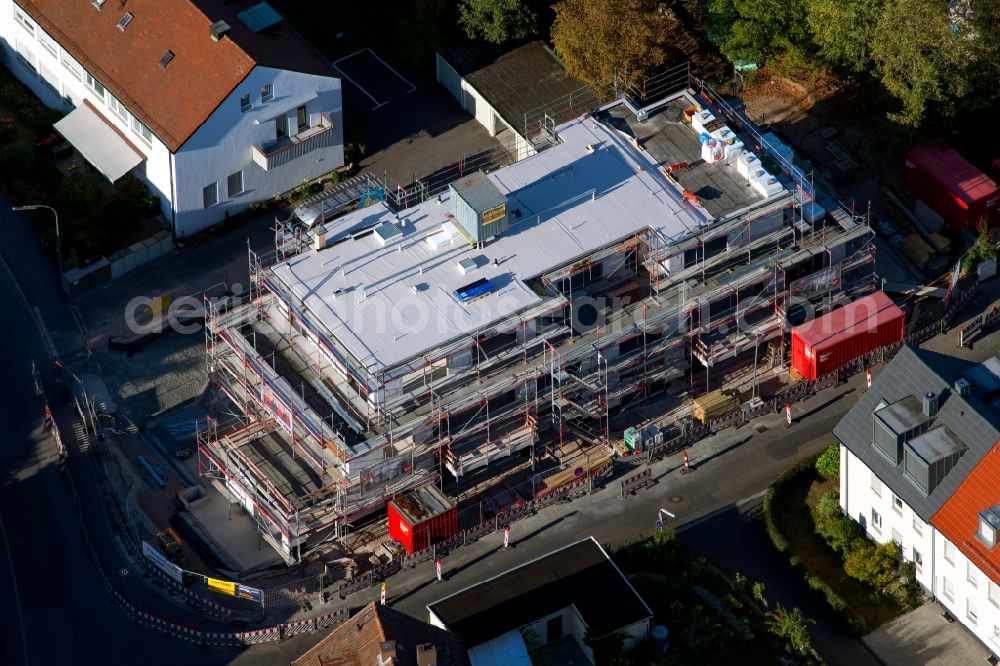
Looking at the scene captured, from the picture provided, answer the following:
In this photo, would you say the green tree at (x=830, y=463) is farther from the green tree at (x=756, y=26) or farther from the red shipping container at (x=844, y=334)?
the green tree at (x=756, y=26)

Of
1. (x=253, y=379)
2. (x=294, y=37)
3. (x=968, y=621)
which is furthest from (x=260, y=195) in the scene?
(x=968, y=621)

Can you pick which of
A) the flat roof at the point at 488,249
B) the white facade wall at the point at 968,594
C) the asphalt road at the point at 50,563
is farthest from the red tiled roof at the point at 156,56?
the white facade wall at the point at 968,594

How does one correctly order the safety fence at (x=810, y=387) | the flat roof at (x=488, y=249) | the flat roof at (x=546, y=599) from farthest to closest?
1. the safety fence at (x=810, y=387)
2. the flat roof at (x=488, y=249)
3. the flat roof at (x=546, y=599)

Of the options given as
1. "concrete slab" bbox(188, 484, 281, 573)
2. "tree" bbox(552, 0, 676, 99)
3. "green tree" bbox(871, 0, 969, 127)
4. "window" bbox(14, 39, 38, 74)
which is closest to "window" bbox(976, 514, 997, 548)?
"green tree" bbox(871, 0, 969, 127)

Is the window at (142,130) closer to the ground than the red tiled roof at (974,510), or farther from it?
farther from it

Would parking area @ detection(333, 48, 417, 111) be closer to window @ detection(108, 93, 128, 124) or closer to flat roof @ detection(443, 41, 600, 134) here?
flat roof @ detection(443, 41, 600, 134)

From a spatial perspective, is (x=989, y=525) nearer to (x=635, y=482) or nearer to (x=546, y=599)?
(x=635, y=482)

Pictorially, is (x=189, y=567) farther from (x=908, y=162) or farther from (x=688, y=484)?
(x=908, y=162)
